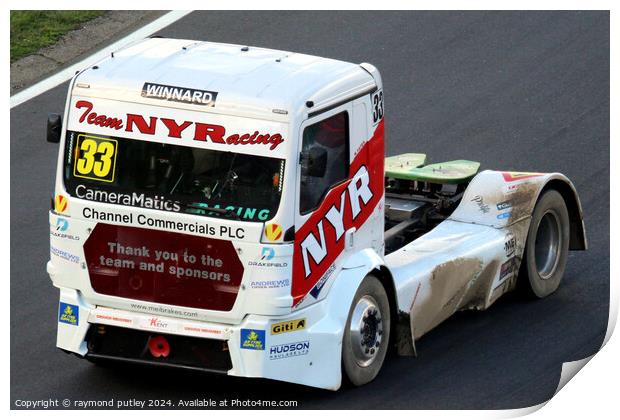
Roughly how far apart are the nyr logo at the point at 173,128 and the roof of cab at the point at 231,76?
0.12m

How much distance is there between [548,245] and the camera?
43.4 ft

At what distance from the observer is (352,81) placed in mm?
10625

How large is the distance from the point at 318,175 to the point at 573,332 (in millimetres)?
3655

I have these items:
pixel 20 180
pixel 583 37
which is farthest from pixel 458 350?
pixel 583 37

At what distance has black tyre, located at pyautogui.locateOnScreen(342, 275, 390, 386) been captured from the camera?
34.3ft

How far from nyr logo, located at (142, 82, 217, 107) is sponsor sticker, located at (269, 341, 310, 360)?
196 cm

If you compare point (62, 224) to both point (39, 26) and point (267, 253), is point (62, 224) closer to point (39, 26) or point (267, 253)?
point (267, 253)

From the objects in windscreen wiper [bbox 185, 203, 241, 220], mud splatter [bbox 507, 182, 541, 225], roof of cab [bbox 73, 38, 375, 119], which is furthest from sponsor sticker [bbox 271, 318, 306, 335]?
mud splatter [bbox 507, 182, 541, 225]

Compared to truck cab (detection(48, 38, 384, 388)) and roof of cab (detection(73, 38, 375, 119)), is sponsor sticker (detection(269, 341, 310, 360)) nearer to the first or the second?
truck cab (detection(48, 38, 384, 388))

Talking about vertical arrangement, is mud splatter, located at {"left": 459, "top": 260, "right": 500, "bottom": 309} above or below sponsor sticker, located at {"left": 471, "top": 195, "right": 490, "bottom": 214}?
below

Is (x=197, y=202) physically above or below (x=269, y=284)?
above

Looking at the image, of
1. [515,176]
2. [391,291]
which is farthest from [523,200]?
[391,291]

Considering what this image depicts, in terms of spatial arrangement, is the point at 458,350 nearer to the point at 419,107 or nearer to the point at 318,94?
the point at 318,94

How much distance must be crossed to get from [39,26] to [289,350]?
9.47 metres
